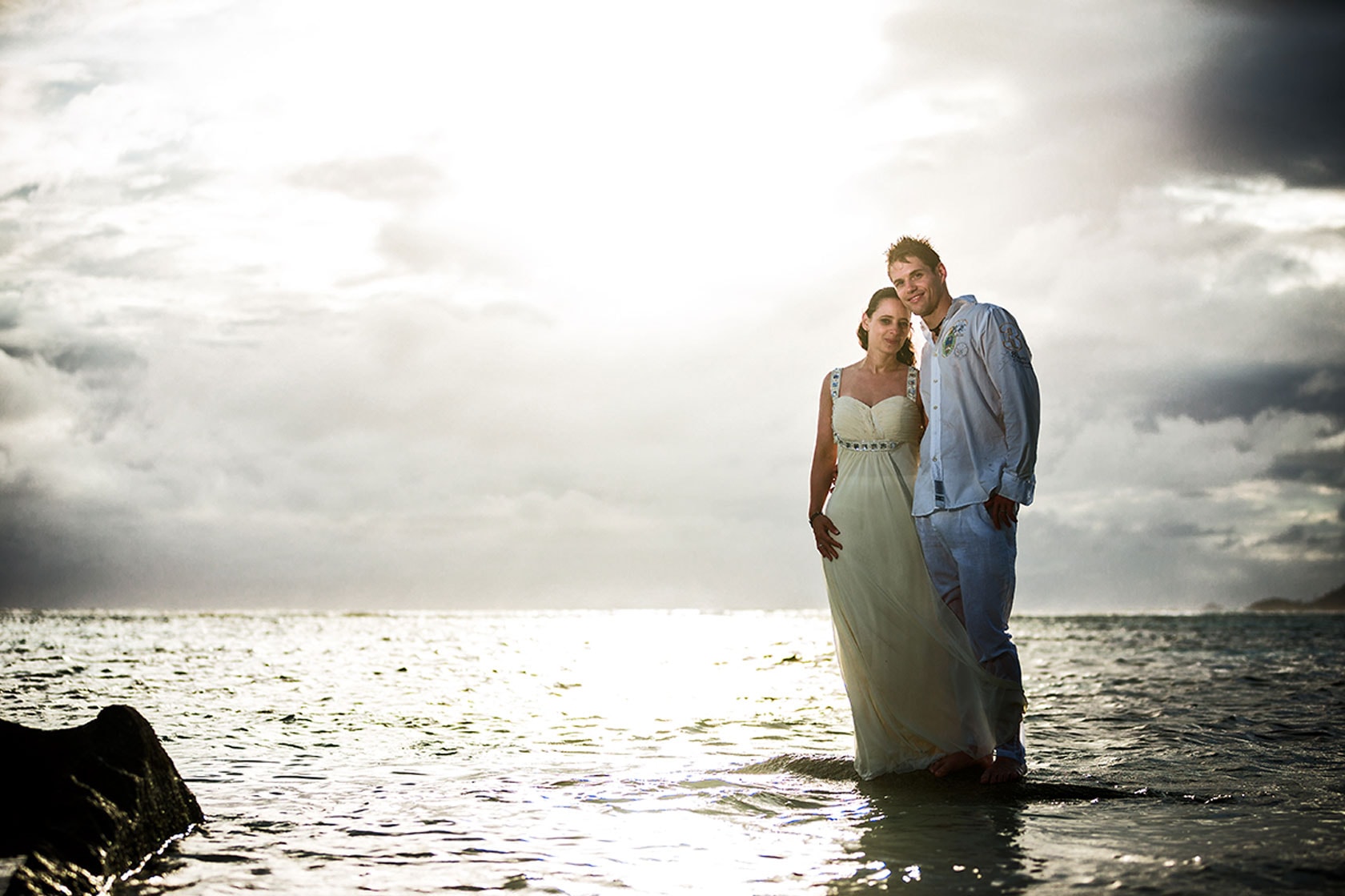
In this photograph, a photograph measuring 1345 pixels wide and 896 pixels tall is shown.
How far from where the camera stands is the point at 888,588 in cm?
645

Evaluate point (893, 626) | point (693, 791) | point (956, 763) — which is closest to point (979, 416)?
point (893, 626)

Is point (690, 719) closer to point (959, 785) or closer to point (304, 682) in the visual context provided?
point (959, 785)

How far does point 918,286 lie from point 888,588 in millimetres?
1819

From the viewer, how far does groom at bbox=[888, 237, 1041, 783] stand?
5977mm

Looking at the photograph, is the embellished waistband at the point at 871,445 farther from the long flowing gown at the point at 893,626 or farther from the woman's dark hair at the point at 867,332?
the woman's dark hair at the point at 867,332

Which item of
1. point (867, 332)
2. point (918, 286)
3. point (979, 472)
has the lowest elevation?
point (979, 472)

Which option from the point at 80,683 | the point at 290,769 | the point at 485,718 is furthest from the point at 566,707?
the point at 80,683

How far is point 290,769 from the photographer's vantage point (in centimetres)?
720

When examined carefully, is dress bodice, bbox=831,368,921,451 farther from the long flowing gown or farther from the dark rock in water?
the dark rock in water

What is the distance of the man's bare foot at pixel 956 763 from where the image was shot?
612cm

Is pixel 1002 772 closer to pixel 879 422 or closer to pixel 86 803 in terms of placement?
pixel 879 422

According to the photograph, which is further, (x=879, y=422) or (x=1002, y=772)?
(x=879, y=422)

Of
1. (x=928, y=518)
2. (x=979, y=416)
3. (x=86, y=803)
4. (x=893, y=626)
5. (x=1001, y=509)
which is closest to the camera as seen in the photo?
(x=86, y=803)

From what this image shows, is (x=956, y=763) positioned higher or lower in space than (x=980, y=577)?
lower
